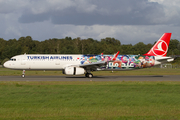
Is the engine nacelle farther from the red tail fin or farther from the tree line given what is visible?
the tree line

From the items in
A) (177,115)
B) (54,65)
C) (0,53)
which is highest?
(0,53)

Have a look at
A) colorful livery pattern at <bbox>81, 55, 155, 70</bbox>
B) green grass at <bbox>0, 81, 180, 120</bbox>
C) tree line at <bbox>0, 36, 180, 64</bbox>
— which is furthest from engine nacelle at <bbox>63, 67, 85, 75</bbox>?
tree line at <bbox>0, 36, 180, 64</bbox>

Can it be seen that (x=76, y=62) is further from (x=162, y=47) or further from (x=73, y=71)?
(x=162, y=47)

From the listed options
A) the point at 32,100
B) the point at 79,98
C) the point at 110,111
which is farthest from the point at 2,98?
the point at 110,111

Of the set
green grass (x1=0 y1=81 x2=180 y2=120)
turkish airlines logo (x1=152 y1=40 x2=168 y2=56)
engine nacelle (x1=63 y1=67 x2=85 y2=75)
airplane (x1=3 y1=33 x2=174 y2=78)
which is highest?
turkish airlines logo (x1=152 y1=40 x2=168 y2=56)

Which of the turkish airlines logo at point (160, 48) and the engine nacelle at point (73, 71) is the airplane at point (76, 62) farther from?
the turkish airlines logo at point (160, 48)

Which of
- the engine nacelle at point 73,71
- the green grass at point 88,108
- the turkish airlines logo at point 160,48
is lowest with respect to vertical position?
the green grass at point 88,108

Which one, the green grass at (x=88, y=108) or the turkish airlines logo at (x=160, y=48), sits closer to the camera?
the green grass at (x=88, y=108)

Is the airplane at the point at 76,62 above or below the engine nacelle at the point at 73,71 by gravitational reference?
above

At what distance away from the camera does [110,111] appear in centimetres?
964

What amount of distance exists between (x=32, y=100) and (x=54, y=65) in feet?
62.0

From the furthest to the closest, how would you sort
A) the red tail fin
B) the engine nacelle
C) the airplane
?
the red tail fin → the airplane → the engine nacelle

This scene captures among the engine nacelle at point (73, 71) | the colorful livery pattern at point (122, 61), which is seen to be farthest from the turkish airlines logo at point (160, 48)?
the engine nacelle at point (73, 71)

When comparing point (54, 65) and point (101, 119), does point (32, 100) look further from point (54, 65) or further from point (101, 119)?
point (54, 65)
